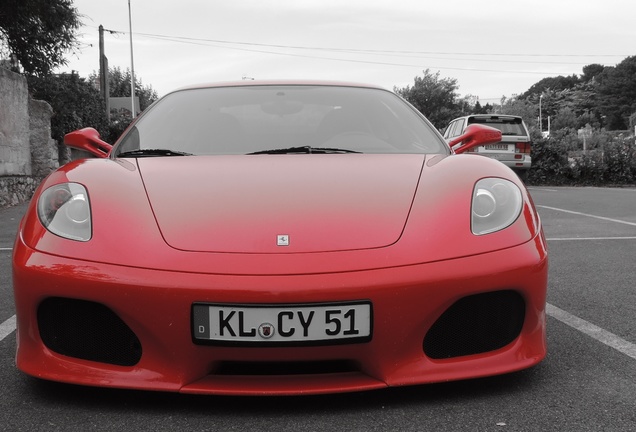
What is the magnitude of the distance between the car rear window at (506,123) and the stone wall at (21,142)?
848cm

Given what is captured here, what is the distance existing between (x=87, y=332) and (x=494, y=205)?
4.31ft

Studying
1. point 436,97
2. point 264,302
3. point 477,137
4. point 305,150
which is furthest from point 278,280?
point 436,97

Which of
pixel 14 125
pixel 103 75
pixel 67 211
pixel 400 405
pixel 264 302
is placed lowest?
pixel 400 405

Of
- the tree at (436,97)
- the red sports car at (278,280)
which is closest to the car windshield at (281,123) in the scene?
the red sports car at (278,280)

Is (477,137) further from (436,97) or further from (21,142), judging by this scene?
(436,97)

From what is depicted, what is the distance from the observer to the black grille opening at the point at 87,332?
206 centimetres

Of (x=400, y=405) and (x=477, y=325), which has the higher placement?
(x=477, y=325)

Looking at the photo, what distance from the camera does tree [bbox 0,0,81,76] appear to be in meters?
17.0

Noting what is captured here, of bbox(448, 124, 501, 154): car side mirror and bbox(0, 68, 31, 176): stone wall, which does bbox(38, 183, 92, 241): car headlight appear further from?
bbox(0, 68, 31, 176): stone wall

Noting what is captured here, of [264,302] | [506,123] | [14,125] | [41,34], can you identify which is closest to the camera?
[264,302]

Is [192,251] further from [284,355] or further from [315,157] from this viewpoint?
[315,157]

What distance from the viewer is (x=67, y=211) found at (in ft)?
7.48

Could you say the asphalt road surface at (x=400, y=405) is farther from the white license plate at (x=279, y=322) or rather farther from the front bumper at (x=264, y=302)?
the white license plate at (x=279, y=322)

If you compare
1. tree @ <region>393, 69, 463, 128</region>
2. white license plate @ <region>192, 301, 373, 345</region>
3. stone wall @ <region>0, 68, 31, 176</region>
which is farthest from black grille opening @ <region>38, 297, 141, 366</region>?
tree @ <region>393, 69, 463, 128</region>
